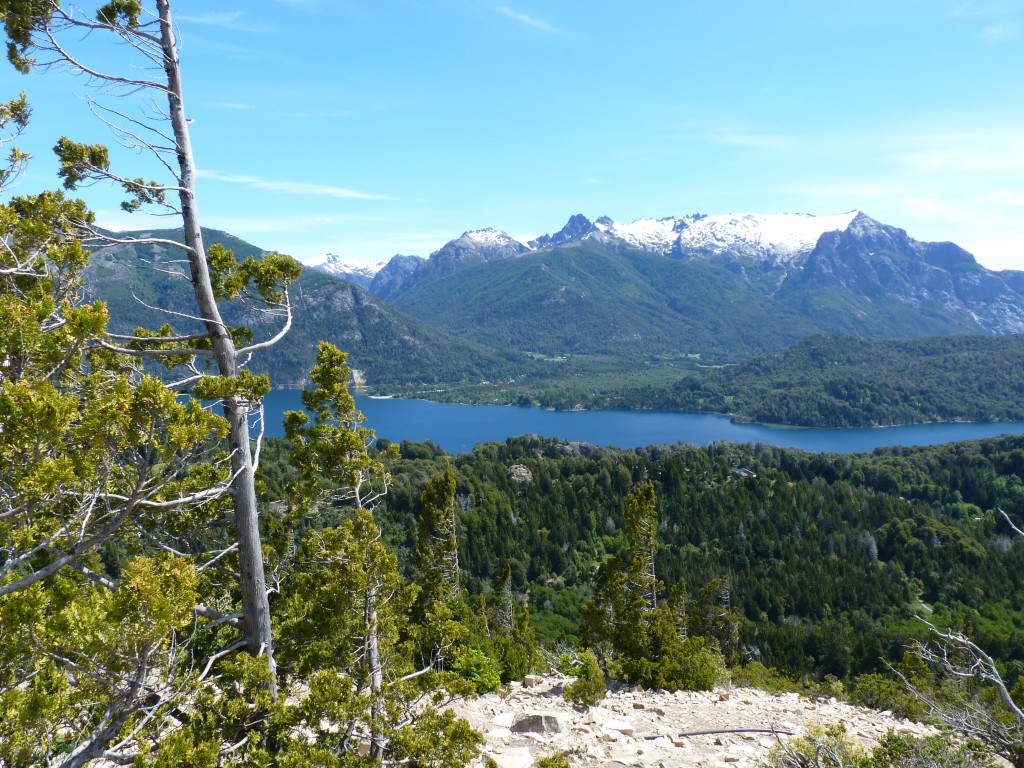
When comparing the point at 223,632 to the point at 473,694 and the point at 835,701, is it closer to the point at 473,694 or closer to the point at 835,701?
the point at 473,694

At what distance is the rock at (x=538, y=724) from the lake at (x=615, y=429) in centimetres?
11538

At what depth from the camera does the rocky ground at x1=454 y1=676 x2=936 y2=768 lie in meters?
8.60

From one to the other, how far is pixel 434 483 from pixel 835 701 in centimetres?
1389

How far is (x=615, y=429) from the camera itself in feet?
511

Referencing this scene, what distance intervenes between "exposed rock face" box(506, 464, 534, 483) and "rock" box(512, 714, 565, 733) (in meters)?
71.5

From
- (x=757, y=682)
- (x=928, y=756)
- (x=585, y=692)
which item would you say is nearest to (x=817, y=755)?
(x=928, y=756)

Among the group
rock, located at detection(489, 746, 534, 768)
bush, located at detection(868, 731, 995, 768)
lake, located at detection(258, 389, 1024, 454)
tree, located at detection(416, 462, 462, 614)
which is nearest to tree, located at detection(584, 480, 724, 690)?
tree, located at detection(416, 462, 462, 614)

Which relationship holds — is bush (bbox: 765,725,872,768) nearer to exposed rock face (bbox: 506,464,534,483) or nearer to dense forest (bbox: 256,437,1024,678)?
dense forest (bbox: 256,437,1024,678)

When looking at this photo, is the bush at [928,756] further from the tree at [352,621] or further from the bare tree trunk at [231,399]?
the bare tree trunk at [231,399]

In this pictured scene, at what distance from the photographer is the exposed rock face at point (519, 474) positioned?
8119 centimetres

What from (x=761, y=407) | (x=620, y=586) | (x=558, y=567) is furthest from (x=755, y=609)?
(x=761, y=407)

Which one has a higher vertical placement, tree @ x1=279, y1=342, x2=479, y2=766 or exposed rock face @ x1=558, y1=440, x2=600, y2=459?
tree @ x1=279, y1=342, x2=479, y2=766

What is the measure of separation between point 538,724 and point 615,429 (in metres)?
149

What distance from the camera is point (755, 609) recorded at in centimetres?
5444
